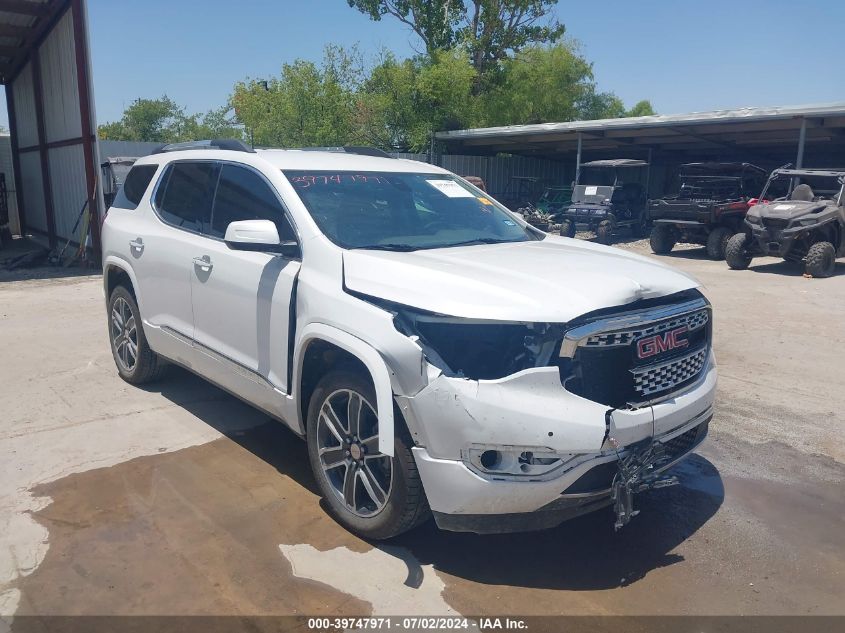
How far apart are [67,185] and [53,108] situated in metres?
1.84

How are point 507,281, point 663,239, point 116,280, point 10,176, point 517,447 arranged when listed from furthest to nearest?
point 10,176 < point 663,239 < point 116,280 < point 507,281 < point 517,447

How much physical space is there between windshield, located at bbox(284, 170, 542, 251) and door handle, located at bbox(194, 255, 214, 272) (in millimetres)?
813

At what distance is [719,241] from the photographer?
1666cm

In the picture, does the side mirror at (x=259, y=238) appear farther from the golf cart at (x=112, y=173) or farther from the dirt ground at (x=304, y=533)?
the golf cart at (x=112, y=173)

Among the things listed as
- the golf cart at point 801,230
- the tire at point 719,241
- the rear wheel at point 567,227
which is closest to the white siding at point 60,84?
the rear wheel at point 567,227

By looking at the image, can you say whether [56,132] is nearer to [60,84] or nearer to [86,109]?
[60,84]

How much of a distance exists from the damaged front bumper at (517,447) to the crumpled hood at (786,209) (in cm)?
1223

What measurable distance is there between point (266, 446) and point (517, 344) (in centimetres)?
245

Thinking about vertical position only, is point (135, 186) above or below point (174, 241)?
above

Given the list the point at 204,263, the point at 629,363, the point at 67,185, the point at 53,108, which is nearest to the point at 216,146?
the point at 204,263

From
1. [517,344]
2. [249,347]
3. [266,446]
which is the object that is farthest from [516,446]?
[266,446]

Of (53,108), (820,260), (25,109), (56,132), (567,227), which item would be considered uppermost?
(25,109)

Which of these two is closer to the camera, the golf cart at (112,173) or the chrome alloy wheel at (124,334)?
the chrome alloy wheel at (124,334)

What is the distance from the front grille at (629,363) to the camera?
3.14 m
